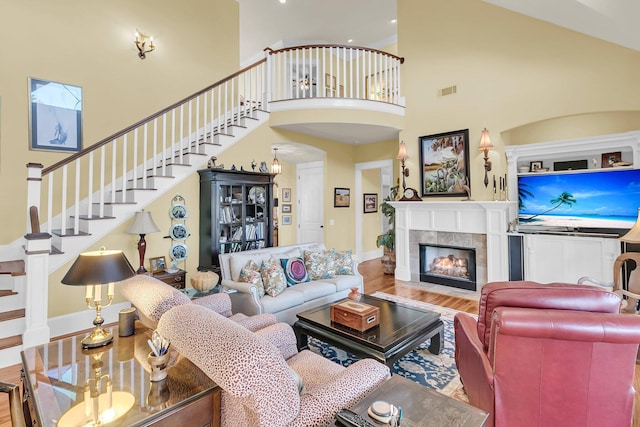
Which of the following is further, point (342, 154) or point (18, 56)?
point (342, 154)

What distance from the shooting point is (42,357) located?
1622 millimetres

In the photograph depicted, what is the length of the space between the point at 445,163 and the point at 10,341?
603 cm

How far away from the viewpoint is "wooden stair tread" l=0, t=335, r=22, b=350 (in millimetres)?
2807

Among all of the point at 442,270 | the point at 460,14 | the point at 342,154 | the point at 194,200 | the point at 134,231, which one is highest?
the point at 460,14

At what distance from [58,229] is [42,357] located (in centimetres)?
284

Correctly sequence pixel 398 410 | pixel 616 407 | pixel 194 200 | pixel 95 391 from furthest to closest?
pixel 194 200 → pixel 616 407 → pixel 95 391 → pixel 398 410

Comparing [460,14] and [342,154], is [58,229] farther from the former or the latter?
[460,14]

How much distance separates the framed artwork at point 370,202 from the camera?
786 centimetres

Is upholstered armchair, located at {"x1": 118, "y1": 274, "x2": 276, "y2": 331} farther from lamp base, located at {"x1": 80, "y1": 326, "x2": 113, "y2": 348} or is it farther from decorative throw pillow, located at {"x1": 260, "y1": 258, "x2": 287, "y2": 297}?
decorative throw pillow, located at {"x1": 260, "y1": 258, "x2": 287, "y2": 297}

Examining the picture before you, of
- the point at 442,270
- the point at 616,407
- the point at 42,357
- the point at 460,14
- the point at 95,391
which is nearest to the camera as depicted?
the point at 95,391

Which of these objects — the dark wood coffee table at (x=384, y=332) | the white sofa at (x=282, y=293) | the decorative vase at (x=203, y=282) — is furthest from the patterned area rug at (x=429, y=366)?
the decorative vase at (x=203, y=282)

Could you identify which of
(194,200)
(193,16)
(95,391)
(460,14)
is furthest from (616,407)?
(193,16)

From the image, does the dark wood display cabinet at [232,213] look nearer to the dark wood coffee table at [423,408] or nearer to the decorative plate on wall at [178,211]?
the decorative plate on wall at [178,211]

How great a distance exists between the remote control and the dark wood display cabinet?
366cm
